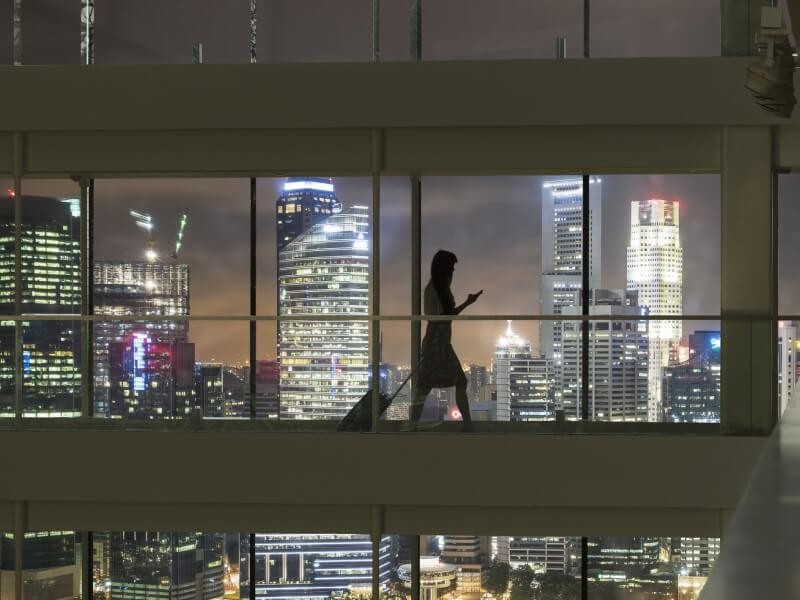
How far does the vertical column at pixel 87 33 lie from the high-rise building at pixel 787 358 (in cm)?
533

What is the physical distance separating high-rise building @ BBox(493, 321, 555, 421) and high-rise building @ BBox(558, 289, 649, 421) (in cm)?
13

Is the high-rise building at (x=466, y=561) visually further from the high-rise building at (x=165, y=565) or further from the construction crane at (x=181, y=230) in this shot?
the construction crane at (x=181, y=230)

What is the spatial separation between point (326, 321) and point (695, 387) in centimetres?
247

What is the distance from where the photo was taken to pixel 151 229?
8820 mm

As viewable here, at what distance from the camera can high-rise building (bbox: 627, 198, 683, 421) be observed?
7011 mm

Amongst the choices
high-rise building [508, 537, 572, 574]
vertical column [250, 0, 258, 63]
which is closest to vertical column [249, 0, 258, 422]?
vertical column [250, 0, 258, 63]

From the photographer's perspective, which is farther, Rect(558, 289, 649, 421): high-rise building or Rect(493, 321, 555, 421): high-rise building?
→ Rect(558, 289, 649, 421): high-rise building

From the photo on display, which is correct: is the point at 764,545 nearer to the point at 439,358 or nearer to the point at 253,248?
the point at 439,358

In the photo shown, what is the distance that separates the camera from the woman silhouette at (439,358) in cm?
695

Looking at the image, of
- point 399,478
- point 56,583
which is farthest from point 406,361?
point 56,583

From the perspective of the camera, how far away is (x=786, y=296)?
26.3 ft

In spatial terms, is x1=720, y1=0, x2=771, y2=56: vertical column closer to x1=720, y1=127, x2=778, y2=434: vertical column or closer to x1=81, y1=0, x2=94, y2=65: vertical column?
x1=720, y1=127, x2=778, y2=434: vertical column

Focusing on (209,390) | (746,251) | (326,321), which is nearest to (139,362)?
(209,390)

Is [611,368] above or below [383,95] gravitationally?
below
